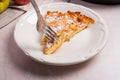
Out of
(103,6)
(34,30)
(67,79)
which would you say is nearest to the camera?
(67,79)

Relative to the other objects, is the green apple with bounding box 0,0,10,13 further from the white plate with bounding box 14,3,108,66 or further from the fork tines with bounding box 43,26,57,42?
the fork tines with bounding box 43,26,57,42

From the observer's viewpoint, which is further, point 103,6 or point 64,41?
point 103,6

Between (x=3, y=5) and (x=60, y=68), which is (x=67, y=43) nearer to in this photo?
(x=60, y=68)

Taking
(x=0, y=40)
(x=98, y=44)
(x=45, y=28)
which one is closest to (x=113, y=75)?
(x=98, y=44)

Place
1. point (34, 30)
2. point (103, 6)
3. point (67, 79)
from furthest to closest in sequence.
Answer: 1. point (103, 6)
2. point (34, 30)
3. point (67, 79)

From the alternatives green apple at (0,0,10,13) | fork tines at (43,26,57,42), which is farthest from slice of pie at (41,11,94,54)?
green apple at (0,0,10,13)

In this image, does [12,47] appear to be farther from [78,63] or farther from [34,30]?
[78,63]

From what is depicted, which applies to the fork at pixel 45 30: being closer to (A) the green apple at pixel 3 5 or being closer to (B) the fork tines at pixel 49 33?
(B) the fork tines at pixel 49 33
